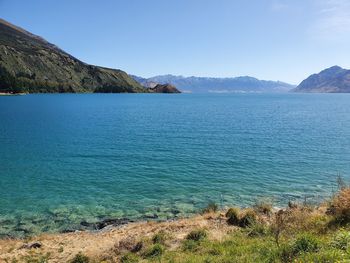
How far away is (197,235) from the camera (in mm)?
18625

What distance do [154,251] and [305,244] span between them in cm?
775

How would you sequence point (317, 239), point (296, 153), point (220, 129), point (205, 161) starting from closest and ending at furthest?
point (317, 239) → point (205, 161) → point (296, 153) → point (220, 129)

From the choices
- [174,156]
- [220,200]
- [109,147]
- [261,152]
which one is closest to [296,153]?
[261,152]

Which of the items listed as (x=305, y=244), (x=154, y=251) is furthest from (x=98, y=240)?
(x=305, y=244)

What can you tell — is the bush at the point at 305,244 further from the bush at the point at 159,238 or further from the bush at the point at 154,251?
the bush at the point at 159,238

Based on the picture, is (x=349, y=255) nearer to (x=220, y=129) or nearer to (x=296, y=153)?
(x=296, y=153)

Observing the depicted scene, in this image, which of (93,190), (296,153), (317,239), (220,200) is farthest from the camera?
(296,153)

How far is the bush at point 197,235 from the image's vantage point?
60.3 ft

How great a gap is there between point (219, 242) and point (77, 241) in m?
9.94

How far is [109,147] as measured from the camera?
54438 millimetres

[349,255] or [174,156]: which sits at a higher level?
[349,255]

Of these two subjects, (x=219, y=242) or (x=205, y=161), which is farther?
(x=205, y=161)

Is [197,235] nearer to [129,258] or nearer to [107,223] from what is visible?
[129,258]

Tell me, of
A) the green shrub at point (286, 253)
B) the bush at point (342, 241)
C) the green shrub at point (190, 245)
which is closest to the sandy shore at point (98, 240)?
the green shrub at point (190, 245)
